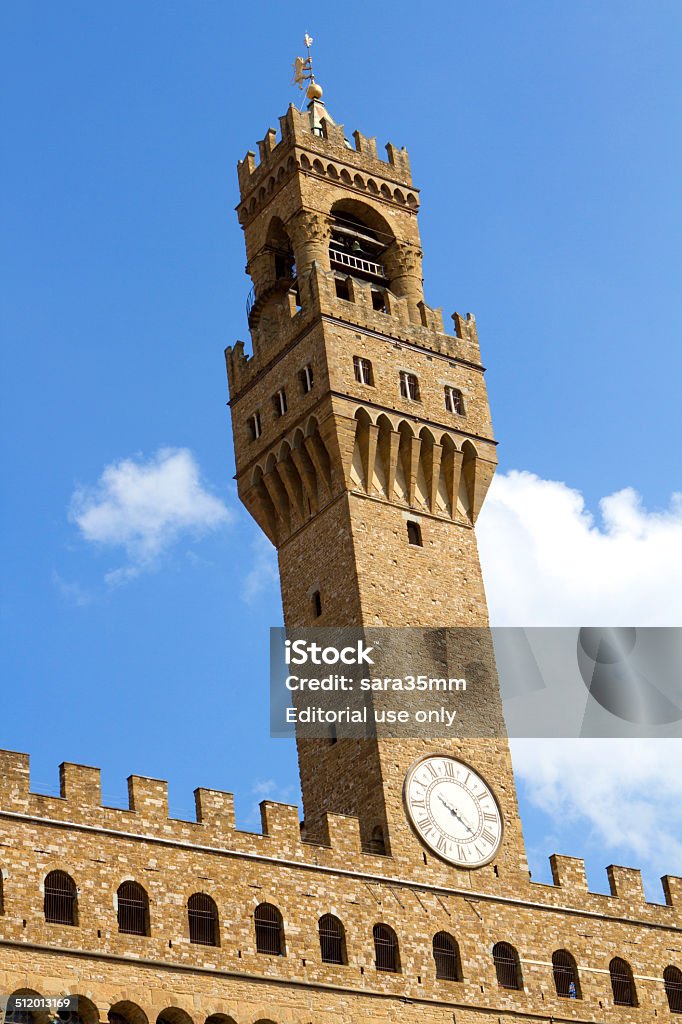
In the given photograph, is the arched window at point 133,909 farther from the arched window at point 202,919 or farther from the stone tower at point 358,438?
the stone tower at point 358,438

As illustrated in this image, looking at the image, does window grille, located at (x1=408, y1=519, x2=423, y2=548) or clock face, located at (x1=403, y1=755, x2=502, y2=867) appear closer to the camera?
clock face, located at (x1=403, y1=755, x2=502, y2=867)

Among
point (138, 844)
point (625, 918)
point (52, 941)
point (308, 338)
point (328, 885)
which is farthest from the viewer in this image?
point (308, 338)

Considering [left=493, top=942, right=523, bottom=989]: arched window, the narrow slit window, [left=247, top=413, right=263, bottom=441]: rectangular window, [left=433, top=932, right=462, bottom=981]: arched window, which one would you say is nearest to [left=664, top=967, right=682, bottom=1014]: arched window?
[left=493, top=942, right=523, bottom=989]: arched window

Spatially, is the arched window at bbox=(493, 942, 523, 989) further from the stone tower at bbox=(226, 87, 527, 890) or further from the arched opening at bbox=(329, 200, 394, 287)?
the arched opening at bbox=(329, 200, 394, 287)

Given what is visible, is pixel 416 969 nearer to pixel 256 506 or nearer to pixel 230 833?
pixel 230 833

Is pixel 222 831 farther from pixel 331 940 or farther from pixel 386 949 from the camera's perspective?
pixel 386 949

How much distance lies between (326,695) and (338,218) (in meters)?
16.8

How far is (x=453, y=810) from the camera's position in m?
43.2

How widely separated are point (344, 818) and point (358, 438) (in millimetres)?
11352

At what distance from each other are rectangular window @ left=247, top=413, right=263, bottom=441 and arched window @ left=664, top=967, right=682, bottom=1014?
18774 mm

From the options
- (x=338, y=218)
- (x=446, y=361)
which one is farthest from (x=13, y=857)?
(x=338, y=218)

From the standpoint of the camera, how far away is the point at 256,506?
49.4 metres

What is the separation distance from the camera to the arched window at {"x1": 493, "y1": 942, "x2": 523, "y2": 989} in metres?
41.2

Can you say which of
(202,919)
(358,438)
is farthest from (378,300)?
(202,919)
